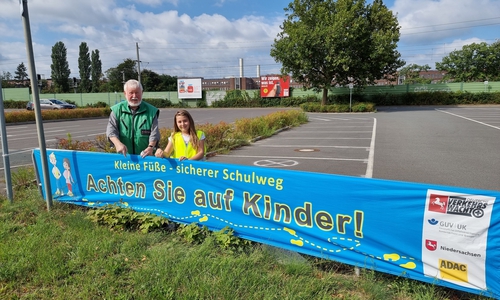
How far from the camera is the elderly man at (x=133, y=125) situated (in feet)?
12.8

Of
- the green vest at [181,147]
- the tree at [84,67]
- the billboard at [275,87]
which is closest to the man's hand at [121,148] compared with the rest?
the green vest at [181,147]

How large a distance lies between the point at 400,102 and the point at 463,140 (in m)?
31.0

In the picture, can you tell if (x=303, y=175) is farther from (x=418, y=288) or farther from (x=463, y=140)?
(x=463, y=140)

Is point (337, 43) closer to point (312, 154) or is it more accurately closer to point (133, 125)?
point (312, 154)

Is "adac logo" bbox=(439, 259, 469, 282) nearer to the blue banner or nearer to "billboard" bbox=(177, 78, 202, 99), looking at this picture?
the blue banner

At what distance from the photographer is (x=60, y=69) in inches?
2958

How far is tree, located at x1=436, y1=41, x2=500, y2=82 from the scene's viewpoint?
2366 inches

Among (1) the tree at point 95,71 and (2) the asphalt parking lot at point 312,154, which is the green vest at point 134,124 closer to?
(2) the asphalt parking lot at point 312,154

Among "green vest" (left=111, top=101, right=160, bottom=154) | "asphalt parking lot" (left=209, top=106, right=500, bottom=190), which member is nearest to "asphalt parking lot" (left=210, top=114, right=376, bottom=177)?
"asphalt parking lot" (left=209, top=106, right=500, bottom=190)

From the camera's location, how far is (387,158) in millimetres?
8797

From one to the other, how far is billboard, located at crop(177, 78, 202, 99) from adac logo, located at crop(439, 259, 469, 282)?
171 ft

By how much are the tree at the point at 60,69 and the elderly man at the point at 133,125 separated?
82675 mm

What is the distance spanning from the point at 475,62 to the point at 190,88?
55.4 metres

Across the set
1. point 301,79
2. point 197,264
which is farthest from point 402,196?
point 301,79
